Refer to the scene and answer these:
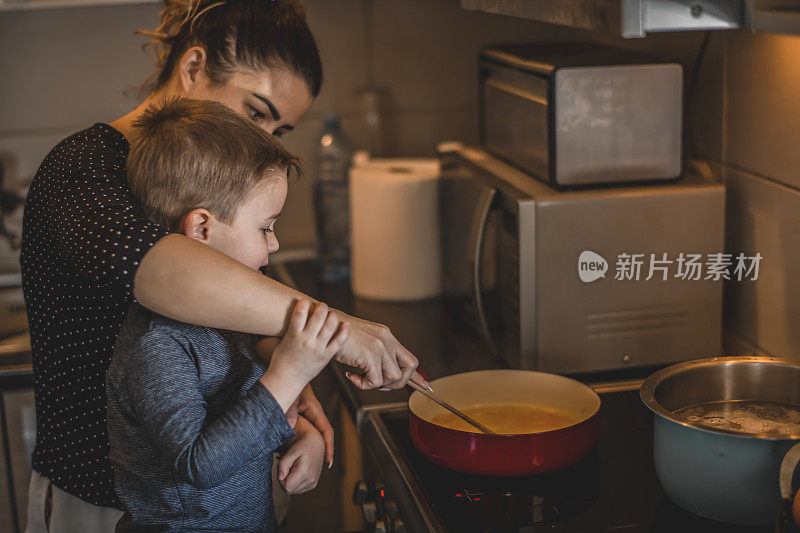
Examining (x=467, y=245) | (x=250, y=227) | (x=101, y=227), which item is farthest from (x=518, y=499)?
(x=467, y=245)

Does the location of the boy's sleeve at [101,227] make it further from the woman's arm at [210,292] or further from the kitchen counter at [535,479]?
the kitchen counter at [535,479]

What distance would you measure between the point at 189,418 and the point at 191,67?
0.54 metres

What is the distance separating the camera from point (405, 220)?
1.93m

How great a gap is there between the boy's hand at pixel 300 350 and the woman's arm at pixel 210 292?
0.06 ft

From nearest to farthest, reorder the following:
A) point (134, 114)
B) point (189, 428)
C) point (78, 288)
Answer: point (189, 428) → point (78, 288) → point (134, 114)

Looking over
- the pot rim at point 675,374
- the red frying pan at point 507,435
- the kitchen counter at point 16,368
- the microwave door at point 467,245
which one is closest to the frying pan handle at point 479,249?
the microwave door at point 467,245

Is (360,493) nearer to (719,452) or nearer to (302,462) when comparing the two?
(302,462)

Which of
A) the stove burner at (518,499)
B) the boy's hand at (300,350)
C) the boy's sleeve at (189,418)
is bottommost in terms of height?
the stove burner at (518,499)

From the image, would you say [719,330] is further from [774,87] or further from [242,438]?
[242,438]

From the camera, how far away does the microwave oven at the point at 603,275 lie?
1.46 metres

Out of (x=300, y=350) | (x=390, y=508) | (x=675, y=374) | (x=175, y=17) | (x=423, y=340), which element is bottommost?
(x=390, y=508)

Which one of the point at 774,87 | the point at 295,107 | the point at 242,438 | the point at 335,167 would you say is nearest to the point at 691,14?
the point at 774,87

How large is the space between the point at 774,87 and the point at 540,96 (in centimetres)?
35

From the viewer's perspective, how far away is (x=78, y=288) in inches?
46.0
